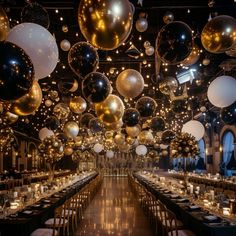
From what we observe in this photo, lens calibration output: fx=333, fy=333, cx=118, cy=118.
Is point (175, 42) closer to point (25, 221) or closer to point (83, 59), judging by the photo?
point (83, 59)

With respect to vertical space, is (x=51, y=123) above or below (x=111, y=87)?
below

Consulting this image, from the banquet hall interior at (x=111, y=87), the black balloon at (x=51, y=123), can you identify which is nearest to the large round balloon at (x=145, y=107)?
the banquet hall interior at (x=111, y=87)

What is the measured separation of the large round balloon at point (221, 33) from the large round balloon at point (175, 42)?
1.26ft

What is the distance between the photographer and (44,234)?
14.7ft

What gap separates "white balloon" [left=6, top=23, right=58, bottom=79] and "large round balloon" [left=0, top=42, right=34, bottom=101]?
0.73 m

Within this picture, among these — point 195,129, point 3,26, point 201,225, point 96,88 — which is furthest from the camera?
point 195,129

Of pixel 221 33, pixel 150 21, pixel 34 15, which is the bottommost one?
pixel 221 33

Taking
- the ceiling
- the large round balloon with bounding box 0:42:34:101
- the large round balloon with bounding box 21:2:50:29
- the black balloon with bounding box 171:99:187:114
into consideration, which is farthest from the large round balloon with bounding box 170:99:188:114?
the large round balloon with bounding box 0:42:34:101

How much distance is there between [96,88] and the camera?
471cm

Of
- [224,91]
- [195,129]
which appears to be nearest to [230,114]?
[224,91]

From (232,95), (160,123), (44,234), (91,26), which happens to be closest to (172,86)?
(160,123)

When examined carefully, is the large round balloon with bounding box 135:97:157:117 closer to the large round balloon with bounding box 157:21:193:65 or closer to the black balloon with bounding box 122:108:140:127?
the black balloon with bounding box 122:108:140:127

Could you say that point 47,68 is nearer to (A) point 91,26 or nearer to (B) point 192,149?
(A) point 91,26

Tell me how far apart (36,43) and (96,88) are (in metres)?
1.53
